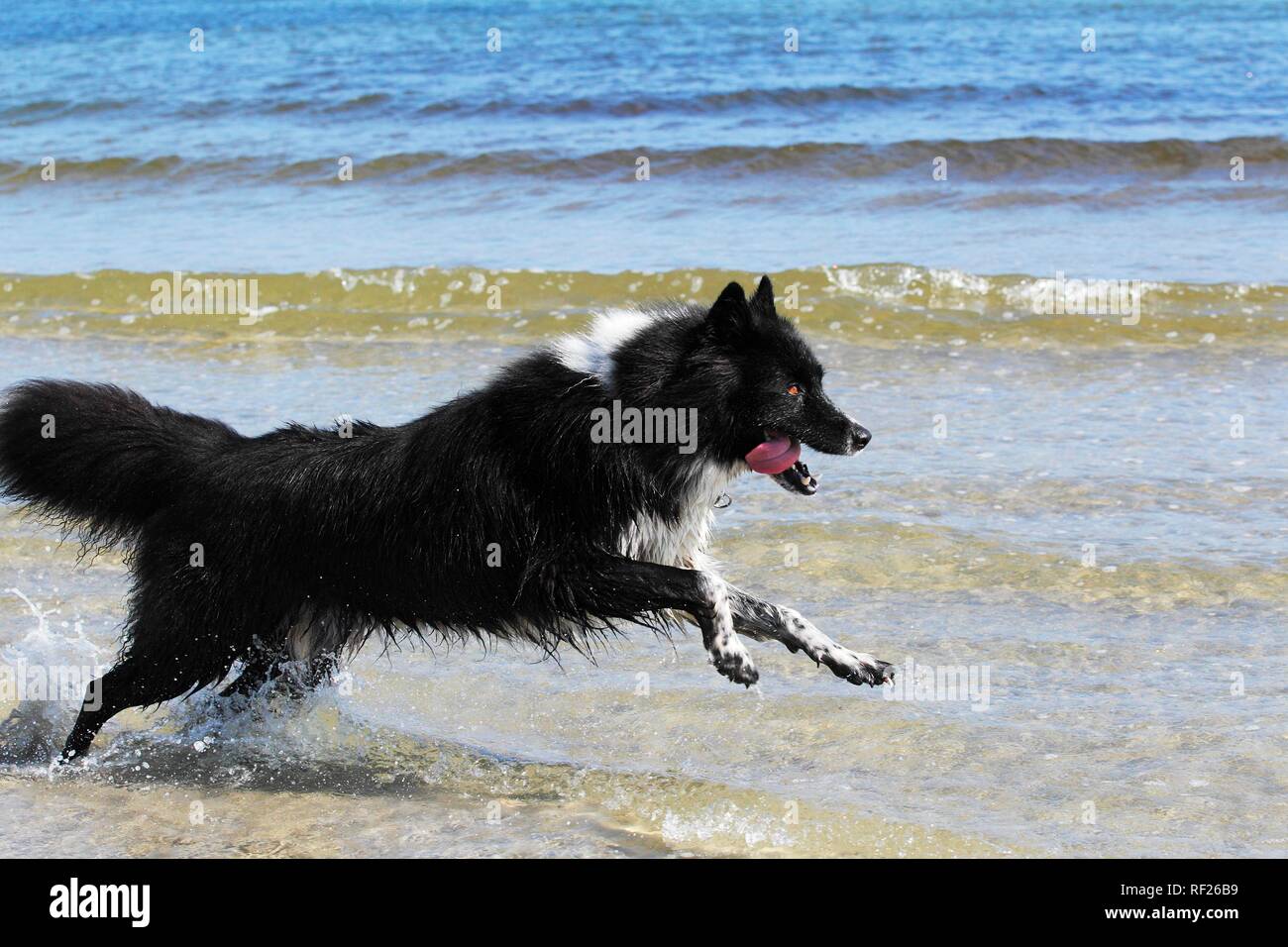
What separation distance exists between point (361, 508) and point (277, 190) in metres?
13.2

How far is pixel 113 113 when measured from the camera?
22.5m

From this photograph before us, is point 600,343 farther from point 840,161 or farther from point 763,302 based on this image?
point 840,161

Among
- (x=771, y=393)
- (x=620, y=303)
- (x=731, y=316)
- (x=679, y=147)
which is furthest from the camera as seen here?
(x=679, y=147)

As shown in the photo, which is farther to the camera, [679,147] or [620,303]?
[679,147]

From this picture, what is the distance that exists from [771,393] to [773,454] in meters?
0.21

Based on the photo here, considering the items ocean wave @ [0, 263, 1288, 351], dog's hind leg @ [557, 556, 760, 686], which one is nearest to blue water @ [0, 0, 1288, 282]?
ocean wave @ [0, 263, 1288, 351]

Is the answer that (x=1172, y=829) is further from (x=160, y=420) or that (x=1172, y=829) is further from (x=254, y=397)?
(x=254, y=397)

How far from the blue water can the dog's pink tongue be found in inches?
302

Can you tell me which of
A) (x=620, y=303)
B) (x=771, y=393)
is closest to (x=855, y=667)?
(x=771, y=393)

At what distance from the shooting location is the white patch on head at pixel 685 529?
4711mm

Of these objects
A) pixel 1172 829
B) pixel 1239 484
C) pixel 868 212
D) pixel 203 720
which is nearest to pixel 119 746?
pixel 203 720

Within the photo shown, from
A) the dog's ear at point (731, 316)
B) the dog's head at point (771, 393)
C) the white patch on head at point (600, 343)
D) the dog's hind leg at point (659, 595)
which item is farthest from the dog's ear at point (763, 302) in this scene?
the dog's hind leg at point (659, 595)

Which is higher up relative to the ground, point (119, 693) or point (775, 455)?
point (775, 455)

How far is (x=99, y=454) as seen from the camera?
476cm
